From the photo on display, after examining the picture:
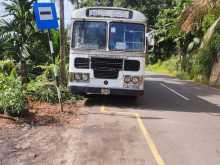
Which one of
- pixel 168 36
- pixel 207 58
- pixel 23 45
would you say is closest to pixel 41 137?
pixel 23 45

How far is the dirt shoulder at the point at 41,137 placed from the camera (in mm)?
9258

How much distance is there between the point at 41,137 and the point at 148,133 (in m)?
2.63

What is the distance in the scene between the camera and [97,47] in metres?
17.2

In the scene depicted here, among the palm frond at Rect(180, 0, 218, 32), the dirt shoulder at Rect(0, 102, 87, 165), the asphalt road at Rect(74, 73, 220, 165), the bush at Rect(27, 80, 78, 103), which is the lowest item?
the asphalt road at Rect(74, 73, 220, 165)

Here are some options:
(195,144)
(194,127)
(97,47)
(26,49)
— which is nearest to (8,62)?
(26,49)

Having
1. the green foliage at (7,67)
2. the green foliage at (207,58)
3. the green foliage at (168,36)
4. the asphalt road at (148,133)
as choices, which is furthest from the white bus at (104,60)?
the green foliage at (168,36)

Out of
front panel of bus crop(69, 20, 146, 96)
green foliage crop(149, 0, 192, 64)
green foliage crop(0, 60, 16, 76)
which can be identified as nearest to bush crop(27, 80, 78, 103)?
front panel of bus crop(69, 20, 146, 96)

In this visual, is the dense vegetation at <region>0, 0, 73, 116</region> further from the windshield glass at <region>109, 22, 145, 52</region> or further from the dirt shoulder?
the dirt shoulder

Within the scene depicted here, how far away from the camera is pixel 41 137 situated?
439 inches

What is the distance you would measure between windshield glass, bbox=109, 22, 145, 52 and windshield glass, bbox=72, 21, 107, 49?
0.33 metres

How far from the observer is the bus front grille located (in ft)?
55.8

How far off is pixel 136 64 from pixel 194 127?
13.7 feet

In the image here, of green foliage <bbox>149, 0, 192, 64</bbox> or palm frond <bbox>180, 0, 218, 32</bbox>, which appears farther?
green foliage <bbox>149, 0, 192, 64</bbox>

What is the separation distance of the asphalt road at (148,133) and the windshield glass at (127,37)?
201 cm
